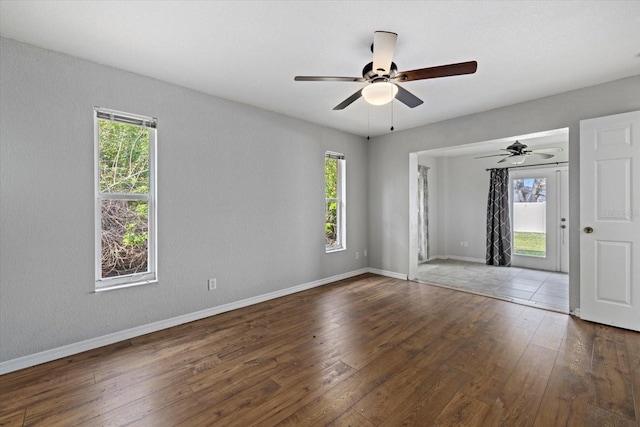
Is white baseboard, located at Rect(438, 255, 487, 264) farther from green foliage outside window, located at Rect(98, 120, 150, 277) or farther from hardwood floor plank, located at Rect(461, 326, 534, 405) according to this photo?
green foliage outside window, located at Rect(98, 120, 150, 277)

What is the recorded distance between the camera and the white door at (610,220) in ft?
9.35

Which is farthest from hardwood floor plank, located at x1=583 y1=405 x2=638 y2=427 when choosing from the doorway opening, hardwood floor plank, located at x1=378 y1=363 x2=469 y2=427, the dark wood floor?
the doorway opening

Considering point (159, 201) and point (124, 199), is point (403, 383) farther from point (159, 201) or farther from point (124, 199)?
point (124, 199)

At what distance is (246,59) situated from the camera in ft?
8.36

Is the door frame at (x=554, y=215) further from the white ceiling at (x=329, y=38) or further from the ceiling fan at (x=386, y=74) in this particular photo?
the ceiling fan at (x=386, y=74)

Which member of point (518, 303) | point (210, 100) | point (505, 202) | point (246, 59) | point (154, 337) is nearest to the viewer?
point (246, 59)

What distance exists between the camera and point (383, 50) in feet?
6.36

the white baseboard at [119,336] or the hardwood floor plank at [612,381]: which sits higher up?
the white baseboard at [119,336]

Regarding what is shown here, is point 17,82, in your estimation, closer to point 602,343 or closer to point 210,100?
point 210,100

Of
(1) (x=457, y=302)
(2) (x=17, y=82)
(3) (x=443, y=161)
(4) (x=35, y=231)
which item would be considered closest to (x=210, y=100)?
(2) (x=17, y=82)

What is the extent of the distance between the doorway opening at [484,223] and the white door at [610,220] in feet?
1.40

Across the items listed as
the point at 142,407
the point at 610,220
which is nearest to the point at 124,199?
the point at 142,407

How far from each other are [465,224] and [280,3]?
642cm

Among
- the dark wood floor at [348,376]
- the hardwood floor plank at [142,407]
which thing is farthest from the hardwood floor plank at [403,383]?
the hardwood floor plank at [142,407]
